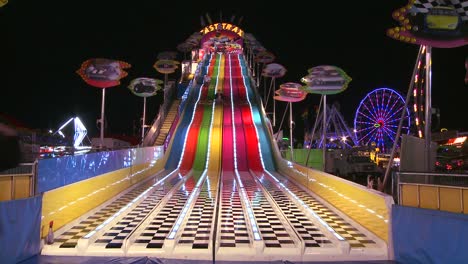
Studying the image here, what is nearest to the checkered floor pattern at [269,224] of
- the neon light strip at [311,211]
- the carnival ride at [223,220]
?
the carnival ride at [223,220]

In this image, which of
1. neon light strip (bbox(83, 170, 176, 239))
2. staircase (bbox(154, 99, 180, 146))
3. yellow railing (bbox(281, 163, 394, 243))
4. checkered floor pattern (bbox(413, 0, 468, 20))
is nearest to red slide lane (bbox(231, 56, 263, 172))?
staircase (bbox(154, 99, 180, 146))

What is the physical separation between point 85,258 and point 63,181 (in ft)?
9.89

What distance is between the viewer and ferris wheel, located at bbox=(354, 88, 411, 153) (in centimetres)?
2370

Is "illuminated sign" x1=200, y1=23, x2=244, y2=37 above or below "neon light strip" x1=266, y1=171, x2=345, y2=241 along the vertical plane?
above

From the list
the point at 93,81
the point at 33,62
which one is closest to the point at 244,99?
the point at 33,62

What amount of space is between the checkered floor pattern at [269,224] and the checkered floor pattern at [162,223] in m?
1.48

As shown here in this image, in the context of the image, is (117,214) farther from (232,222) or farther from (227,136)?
(227,136)

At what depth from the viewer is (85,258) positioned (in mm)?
5578

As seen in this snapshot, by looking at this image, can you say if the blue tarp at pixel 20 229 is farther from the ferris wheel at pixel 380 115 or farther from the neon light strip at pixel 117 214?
the ferris wheel at pixel 380 115

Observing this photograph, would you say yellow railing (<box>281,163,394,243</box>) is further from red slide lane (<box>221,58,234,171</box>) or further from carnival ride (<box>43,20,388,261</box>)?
red slide lane (<box>221,58,234,171</box>)

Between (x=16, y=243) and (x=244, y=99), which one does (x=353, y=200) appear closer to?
(x=16, y=243)

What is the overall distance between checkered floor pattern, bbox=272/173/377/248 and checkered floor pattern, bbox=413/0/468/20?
351cm

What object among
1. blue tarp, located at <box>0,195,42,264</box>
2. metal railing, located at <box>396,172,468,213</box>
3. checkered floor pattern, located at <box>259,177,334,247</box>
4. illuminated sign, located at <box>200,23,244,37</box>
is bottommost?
checkered floor pattern, located at <box>259,177,334,247</box>

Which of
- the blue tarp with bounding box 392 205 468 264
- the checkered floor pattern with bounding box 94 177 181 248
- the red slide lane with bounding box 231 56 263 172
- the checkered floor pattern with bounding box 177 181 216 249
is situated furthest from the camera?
the red slide lane with bounding box 231 56 263 172
